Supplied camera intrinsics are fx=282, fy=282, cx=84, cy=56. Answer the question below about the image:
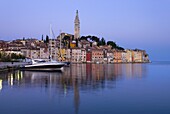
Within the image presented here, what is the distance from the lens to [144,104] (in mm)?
11945

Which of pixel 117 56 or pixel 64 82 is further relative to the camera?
pixel 117 56

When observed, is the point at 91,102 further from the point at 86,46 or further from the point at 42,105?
the point at 86,46

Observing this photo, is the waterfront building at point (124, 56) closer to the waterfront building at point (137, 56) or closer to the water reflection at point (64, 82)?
the waterfront building at point (137, 56)

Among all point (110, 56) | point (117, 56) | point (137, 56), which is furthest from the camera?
point (137, 56)

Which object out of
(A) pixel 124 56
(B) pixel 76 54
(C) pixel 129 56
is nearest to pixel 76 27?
(B) pixel 76 54

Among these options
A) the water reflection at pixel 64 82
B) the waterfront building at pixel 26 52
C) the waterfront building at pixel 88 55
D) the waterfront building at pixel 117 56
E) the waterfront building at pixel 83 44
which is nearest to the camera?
the water reflection at pixel 64 82

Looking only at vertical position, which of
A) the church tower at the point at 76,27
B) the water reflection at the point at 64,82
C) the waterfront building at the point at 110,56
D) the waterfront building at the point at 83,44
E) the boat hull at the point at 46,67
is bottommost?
the water reflection at the point at 64,82

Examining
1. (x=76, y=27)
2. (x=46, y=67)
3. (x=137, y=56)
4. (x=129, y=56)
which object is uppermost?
(x=76, y=27)

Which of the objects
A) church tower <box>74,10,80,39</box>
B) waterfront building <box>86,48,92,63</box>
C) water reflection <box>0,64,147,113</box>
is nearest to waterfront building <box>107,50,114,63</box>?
waterfront building <box>86,48,92,63</box>

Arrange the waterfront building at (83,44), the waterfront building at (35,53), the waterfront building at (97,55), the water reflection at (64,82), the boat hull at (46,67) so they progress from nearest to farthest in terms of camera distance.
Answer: the water reflection at (64,82) → the boat hull at (46,67) → the waterfront building at (35,53) → the waterfront building at (97,55) → the waterfront building at (83,44)

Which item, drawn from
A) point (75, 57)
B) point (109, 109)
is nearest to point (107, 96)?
point (109, 109)

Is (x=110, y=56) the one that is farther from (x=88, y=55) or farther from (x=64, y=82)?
(x=64, y=82)

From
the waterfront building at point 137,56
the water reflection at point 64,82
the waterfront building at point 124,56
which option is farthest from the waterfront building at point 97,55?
the water reflection at point 64,82

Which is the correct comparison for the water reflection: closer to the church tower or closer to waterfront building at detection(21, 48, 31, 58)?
waterfront building at detection(21, 48, 31, 58)
